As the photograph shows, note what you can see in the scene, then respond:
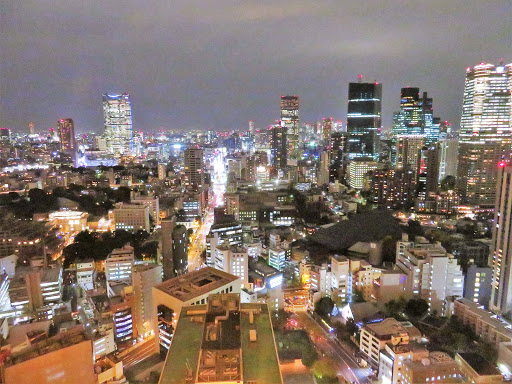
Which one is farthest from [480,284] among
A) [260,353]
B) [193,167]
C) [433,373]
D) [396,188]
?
[193,167]

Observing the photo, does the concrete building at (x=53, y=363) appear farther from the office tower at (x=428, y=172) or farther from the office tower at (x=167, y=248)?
the office tower at (x=428, y=172)

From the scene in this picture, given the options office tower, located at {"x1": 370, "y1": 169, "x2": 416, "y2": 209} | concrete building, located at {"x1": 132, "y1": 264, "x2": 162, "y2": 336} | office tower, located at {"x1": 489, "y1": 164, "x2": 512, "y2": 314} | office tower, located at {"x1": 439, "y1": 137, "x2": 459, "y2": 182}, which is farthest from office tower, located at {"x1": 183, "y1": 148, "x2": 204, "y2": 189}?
office tower, located at {"x1": 489, "y1": 164, "x2": 512, "y2": 314}

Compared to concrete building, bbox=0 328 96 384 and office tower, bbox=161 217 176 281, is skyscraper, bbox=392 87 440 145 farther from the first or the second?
concrete building, bbox=0 328 96 384

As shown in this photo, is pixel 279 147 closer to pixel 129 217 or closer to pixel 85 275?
pixel 129 217

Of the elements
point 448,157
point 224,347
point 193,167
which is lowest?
point 224,347

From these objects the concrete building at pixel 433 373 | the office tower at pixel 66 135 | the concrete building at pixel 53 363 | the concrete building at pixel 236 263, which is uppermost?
the office tower at pixel 66 135

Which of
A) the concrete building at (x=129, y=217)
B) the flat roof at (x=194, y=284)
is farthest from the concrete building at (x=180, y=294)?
the concrete building at (x=129, y=217)
